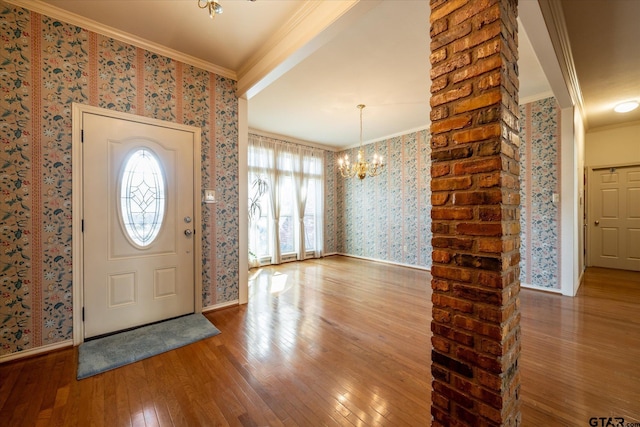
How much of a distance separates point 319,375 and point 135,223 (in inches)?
90.4

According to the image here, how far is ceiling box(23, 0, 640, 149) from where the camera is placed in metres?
2.17

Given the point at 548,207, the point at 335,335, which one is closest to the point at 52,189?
the point at 335,335

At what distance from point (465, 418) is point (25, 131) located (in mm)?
3603

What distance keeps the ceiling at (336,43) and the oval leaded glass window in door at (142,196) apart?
1204 mm

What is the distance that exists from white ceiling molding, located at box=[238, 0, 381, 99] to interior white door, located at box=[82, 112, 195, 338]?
110cm

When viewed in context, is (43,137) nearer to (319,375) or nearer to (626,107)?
(319,375)

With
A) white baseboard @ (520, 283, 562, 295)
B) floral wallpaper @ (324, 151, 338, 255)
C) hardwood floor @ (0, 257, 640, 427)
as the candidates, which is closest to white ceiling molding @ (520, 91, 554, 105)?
white baseboard @ (520, 283, 562, 295)

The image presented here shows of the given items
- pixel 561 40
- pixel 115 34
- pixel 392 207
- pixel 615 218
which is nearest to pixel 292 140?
pixel 392 207

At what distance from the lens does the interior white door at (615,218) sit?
16.6 ft

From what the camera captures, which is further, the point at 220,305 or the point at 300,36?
the point at 220,305

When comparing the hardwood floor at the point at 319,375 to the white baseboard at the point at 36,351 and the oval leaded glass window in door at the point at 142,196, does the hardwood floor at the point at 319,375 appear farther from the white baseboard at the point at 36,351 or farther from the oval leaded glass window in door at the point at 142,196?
the oval leaded glass window in door at the point at 142,196

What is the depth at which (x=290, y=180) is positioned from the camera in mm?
6109

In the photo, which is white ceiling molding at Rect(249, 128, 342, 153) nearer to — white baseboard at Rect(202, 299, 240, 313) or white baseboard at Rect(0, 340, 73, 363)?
white baseboard at Rect(202, 299, 240, 313)

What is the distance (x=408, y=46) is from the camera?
2.67 metres
